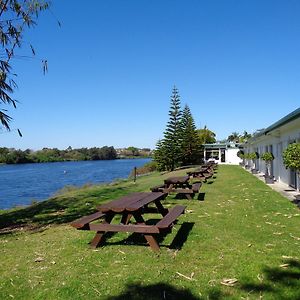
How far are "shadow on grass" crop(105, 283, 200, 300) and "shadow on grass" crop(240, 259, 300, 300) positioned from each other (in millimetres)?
638

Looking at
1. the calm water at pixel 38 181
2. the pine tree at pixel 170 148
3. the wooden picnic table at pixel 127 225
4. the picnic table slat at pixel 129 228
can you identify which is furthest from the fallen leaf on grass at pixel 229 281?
the pine tree at pixel 170 148

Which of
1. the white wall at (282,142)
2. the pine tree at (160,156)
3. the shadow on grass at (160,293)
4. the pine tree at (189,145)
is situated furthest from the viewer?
the pine tree at (189,145)

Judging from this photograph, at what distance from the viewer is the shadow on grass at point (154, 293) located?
356 cm

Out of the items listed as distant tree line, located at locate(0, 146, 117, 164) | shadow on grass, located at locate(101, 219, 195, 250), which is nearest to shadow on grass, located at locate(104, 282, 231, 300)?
shadow on grass, located at locate(101, 219, 195, 250)

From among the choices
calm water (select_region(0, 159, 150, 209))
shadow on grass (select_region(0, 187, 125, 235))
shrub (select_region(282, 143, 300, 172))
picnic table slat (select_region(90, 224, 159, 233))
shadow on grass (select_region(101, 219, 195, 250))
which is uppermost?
shrub (select_region(282, 143, 300, 172))

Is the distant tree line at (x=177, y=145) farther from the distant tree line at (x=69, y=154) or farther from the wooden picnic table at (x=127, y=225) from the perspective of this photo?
the distant tree line at (x=69, y=154)

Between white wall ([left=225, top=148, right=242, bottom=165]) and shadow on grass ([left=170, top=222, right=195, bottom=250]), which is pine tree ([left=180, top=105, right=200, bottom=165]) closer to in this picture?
white wall ([left=225, top=148, right=242, bottom=165])

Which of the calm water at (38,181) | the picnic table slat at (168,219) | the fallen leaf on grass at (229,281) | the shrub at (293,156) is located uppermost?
the shrub at (293,156)

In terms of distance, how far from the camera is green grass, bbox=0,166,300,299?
3.73 meters

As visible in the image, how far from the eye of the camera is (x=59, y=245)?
5.68 m

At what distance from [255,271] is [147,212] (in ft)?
11.8

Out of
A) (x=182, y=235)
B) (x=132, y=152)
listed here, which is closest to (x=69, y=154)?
(x=132, y=152)

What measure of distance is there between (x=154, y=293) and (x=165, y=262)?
3.14ft

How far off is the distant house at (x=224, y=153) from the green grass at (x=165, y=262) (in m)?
41.7
